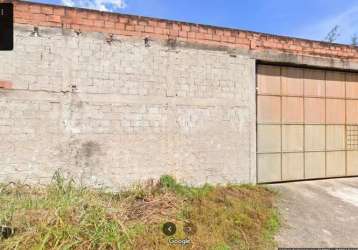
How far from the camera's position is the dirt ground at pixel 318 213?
5.51 meters

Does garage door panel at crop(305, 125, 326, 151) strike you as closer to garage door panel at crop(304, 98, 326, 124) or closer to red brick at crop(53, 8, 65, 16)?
garage door panel at crop(304, 98, 326, 124)

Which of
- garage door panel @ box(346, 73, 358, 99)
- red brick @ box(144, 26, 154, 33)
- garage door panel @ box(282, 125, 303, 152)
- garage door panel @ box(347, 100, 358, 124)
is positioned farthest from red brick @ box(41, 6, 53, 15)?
garage door panel @ box(347, 100, 358, 124)

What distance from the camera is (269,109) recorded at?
26.8ft

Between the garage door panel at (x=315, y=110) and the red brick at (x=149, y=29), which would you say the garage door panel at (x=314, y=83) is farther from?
the red brick at (x=149, y=29)

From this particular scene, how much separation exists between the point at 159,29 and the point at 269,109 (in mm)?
3114

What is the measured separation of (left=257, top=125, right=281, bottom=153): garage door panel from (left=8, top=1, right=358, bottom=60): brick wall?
176cm

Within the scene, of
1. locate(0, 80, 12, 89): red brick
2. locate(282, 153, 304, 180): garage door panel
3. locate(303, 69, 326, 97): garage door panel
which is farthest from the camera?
locate(303, 69, 326, 97): garage door panel

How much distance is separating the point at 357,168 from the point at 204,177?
4658 millimetres

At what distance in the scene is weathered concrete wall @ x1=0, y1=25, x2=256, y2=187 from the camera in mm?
5914

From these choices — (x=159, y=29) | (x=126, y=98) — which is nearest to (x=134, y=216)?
(x=126, y=98)

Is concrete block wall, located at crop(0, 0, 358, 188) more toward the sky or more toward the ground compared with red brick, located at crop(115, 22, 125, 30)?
more toward the ground

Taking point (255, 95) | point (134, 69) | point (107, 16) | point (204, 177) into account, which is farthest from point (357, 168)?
point (107, 16)

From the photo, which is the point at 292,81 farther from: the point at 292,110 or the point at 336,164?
the point at 336,164

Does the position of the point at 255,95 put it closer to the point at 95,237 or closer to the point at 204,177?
the point at 204,177
